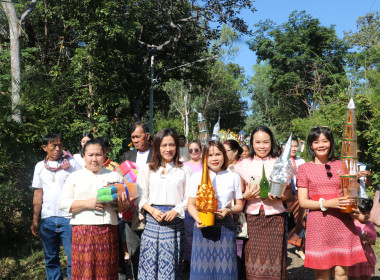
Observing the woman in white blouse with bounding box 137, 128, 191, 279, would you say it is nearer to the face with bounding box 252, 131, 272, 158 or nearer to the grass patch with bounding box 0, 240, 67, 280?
the face with bounding box 252, 131, 272, 158

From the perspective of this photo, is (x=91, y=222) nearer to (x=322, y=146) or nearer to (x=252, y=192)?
(x=252, y=192)

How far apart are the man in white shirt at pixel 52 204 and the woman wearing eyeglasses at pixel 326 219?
8.82 feet

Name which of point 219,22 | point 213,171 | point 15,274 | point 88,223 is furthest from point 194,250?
point 219,22

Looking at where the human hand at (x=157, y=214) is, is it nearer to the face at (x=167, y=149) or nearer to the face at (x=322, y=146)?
the face at (x=167, y=149)

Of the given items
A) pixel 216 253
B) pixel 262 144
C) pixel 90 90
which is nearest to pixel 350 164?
pixel 262 144

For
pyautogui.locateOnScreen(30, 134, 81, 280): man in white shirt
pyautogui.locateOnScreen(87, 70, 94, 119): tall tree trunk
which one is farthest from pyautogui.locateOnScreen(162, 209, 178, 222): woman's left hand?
pyautogui.locateOnScreen(87, 70, 94, 119): tall tree trunk

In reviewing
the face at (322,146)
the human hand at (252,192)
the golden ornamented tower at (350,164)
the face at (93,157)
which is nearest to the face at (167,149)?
the face at (93,157)

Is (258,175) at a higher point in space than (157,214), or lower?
higher

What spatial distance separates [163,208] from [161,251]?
42 cm

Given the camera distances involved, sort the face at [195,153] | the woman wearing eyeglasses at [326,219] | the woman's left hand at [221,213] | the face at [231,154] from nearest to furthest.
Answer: the woman wearing eyeglasses at [326,219] → the woman's left hand at [221,213] → the face at [231,154] → the face at [195,153]

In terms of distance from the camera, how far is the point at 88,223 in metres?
3.71

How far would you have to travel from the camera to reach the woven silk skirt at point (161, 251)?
3.81 metres

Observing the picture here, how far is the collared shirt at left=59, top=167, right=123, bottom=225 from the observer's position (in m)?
3.72

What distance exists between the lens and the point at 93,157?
3834 mm
